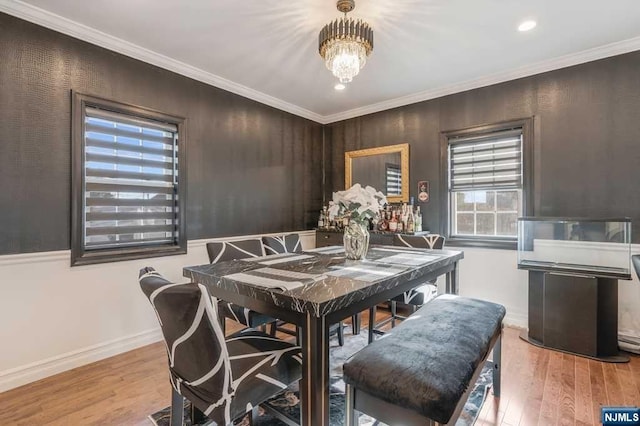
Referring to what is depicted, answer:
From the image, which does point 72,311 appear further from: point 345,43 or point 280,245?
point 345,43

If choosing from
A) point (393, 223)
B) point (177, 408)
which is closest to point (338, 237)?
point (393, 223)

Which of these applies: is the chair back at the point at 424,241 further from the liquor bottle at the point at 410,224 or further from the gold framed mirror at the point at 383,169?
the gold framed mirror at the point at 383,169

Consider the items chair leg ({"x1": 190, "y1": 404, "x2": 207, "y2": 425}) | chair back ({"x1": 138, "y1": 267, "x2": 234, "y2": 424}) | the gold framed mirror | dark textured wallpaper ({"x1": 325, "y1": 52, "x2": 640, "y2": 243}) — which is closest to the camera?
chair back ({"x1": 138, "y1": 267, "x2": 234, "y2": 424})

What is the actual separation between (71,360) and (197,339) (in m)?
2.06

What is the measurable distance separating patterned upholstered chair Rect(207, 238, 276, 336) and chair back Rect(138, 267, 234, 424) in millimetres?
753

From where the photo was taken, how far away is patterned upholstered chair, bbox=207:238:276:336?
7.05 feet

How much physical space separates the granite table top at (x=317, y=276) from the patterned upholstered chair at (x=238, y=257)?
1.25 ft

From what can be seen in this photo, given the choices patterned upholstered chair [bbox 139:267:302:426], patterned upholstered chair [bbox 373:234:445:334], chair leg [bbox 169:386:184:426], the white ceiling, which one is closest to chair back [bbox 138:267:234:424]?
patterned upholstered chair [bbox 139:267:302:426]

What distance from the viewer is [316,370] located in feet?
4.05

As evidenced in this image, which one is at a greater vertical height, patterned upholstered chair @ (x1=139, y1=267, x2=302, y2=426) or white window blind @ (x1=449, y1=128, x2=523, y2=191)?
white window blind @ (x1=449, y1=128, x2=523, y2=191)

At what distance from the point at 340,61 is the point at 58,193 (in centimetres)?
231

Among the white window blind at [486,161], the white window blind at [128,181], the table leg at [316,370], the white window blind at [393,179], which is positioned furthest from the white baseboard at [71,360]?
the white window blind at [486,161]

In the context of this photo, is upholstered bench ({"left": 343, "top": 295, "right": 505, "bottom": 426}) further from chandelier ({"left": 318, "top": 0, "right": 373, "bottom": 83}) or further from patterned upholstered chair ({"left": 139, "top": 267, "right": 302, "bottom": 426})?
chandelier ({"left": 318, "top": 0, "right": 373, "bottom": 83})

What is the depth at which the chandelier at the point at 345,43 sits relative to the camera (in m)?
2.09
